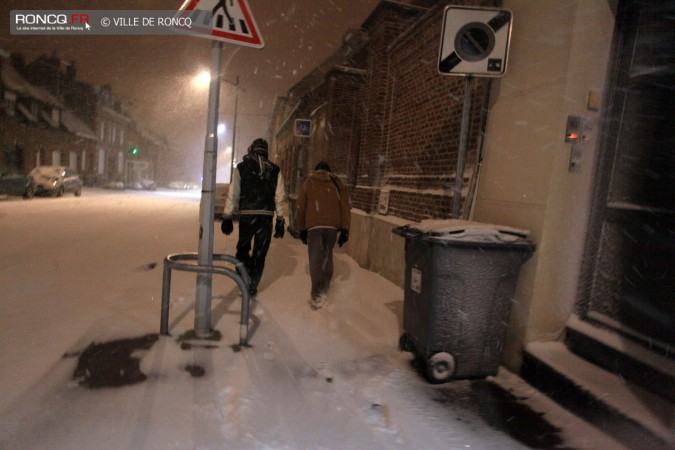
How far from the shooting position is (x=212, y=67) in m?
3.89

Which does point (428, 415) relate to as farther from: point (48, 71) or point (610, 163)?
point (48, 71)

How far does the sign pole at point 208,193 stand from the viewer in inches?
154

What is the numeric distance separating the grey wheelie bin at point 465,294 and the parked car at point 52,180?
25.2 m

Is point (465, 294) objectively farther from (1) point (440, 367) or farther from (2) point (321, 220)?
(2) point (321, 220)

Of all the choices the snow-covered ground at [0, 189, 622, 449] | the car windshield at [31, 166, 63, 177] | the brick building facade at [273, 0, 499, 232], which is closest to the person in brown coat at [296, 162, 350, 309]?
the snow-covered ground at [0, 189, 622, 449]

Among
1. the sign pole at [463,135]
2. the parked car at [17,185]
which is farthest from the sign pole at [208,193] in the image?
the parked car at [17,185]

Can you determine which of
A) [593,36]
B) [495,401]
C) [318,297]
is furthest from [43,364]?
[593,36]

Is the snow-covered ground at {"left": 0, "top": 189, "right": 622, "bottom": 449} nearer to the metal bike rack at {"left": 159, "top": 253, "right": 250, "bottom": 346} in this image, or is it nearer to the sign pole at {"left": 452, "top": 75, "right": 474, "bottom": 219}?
the metal bike rack at {"left": 159, "top": 253, "right": 250, "bottom": 346}

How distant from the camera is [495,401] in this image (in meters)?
3.24

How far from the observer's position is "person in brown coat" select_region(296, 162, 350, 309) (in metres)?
5.20

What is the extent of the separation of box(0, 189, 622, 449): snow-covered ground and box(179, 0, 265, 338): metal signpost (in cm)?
51

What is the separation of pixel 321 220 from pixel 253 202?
2.75 ft

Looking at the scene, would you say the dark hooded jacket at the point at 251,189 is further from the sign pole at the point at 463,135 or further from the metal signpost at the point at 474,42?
the metal signpost at the point at 474,42

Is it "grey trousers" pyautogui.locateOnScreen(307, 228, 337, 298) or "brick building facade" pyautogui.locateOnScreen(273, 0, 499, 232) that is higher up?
"brick building facade" pyautogui.locateOnScreen(273, 0, 499, 232)
